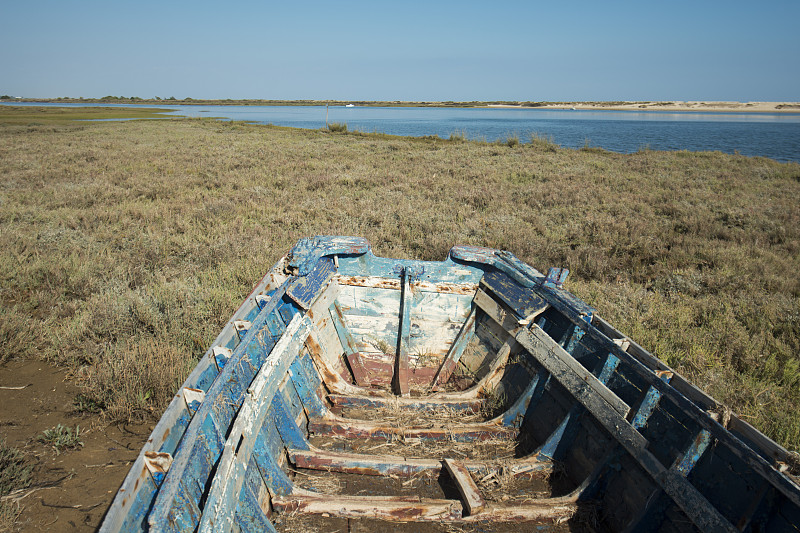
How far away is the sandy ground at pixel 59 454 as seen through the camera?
114 inches

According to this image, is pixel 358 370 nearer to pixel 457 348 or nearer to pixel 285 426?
pixel 457 348

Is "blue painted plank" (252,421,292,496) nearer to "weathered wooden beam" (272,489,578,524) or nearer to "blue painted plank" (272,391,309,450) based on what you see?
"weathered wooden beam" (272,489,578,524)

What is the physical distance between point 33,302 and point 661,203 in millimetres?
12816

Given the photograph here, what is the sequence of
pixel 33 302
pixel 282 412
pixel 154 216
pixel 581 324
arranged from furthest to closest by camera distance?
pixel 154 216 < pixel 33 302 < pixel 581 324 < pixel 282 412

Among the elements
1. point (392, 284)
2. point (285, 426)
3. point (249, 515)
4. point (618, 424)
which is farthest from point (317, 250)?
point (618, 424)

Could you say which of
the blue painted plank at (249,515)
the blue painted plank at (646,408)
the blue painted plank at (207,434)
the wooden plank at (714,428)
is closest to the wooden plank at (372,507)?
the blue painted plank at (249,515)

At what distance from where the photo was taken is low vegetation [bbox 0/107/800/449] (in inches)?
176

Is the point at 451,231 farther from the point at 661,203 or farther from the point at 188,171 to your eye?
the point at 188,171

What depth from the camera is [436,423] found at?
11.7ft

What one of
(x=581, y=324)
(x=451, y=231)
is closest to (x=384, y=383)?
(x=581, y=324)

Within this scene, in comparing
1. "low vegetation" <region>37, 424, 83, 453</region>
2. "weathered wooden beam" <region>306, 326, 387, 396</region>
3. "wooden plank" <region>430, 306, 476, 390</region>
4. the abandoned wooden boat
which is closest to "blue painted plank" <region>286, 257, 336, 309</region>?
the abandoned wooden boat

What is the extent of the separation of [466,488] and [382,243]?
18.4 feet

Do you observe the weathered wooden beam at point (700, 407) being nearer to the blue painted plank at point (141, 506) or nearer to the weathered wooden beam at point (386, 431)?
the weathered wooden beam at point (386, 431)

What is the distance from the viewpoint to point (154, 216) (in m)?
9.31
